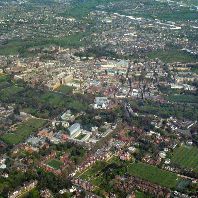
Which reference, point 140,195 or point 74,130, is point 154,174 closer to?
point 140,195

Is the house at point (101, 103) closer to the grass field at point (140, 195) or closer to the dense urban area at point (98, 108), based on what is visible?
the dense urban area at point (98, 108)

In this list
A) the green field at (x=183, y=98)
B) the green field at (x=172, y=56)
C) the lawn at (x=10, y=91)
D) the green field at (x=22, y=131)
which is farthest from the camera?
the green field at (x=172, y=56)

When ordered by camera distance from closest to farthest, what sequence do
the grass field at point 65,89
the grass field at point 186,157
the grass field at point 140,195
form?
the grass field at point 140,195 < the grass field at point 186,157 < the grass field at point 65,89

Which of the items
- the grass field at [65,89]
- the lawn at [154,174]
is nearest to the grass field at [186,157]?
the lawn at [154,174]

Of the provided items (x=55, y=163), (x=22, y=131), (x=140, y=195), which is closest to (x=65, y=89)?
(x=22, y=131)

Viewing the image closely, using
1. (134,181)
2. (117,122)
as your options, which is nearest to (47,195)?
(134,181)

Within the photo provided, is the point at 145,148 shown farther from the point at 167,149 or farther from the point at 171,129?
the point at 171,129

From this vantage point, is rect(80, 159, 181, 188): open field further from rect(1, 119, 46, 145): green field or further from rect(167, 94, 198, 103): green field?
rect(167, 94, 198, 103): green field
